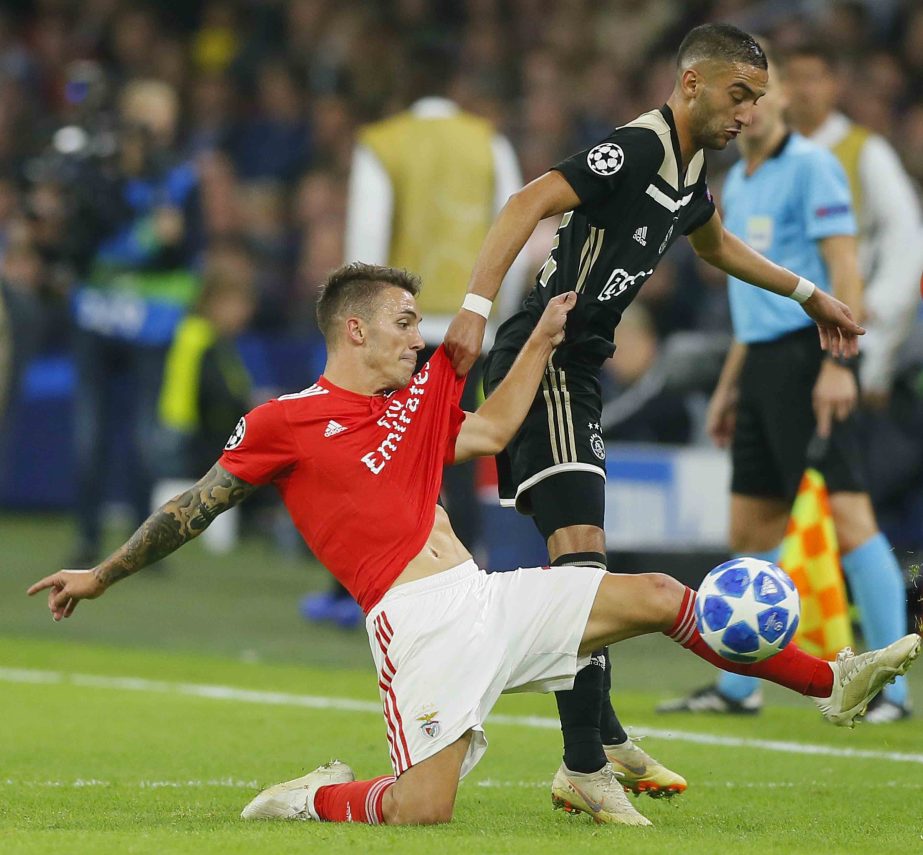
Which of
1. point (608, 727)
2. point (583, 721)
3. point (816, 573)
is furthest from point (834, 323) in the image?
point (816, 573)

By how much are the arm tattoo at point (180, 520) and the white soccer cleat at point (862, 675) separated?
1.63m

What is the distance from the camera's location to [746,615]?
15.4 feet

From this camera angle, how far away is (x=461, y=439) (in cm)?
507

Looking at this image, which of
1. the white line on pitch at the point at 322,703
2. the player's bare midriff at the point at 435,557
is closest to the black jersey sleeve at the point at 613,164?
the player's bare midriff at the point at 435,557

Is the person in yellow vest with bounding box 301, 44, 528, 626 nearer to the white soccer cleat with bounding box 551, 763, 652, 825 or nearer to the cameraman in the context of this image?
the cameraman

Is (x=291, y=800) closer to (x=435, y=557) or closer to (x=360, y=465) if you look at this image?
(x=435, y=557)

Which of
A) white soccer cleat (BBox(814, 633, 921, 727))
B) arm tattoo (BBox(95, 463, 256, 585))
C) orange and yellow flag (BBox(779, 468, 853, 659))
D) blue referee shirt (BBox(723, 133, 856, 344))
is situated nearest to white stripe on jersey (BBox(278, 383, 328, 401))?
arm tattoo (BBox(95, 463, 256, 585))

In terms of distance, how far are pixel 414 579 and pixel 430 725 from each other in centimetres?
39

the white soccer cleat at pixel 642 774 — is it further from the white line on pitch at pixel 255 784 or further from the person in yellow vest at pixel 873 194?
the person in yellow vest at pixel 873 194

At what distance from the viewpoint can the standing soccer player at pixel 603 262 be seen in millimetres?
5254

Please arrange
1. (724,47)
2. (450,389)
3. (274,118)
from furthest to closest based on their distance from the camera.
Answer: (274,118) → (724,47) → (450,389)

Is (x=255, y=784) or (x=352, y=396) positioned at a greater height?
(x=352, y=396)

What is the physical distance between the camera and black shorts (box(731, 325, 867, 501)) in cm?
693

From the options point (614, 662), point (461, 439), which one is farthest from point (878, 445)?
point (461, 439)
